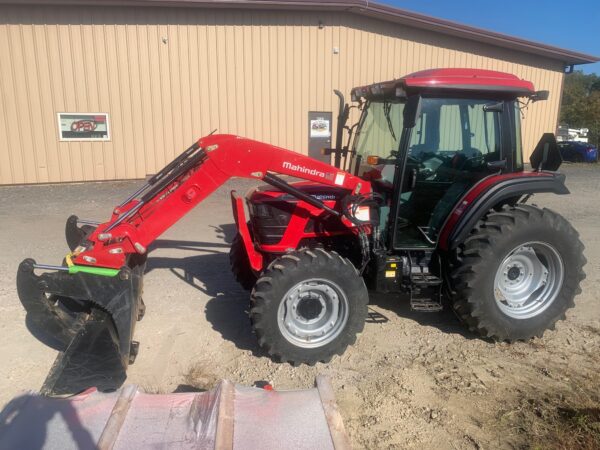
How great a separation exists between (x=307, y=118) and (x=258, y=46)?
2213 mm

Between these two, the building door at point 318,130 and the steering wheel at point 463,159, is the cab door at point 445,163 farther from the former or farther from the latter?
the building door at point 318,130

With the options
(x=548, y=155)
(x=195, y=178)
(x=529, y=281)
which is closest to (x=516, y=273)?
(x=529, y=281)

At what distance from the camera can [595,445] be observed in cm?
279

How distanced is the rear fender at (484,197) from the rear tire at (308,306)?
2.89 feet

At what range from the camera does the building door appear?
1313 cm

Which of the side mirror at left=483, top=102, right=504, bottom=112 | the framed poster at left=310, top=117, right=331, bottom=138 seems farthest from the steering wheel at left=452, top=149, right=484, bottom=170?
the framed poster at left=310, top=117, right=331, bottom=138

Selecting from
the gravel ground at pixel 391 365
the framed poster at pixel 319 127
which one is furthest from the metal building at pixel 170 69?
the gravel ground at pixel 391 365

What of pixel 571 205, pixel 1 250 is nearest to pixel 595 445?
pixel 1 250

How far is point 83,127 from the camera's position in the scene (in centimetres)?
1160

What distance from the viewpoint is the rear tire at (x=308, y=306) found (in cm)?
353

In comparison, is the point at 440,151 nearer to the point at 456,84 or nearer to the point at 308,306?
the point at 456,84

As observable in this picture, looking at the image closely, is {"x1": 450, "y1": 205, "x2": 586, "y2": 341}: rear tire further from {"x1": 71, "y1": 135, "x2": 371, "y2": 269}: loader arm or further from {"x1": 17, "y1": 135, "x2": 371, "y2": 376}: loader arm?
{"x1": 71, "y1": 135, "x2": 371, "y2": 269}: loader arm

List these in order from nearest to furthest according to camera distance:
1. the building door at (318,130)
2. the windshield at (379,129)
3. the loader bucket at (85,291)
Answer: the loader bucket at (85,291), the windshield at (379,129), the building door at (318,130)

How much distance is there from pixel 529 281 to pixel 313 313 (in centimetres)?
197
